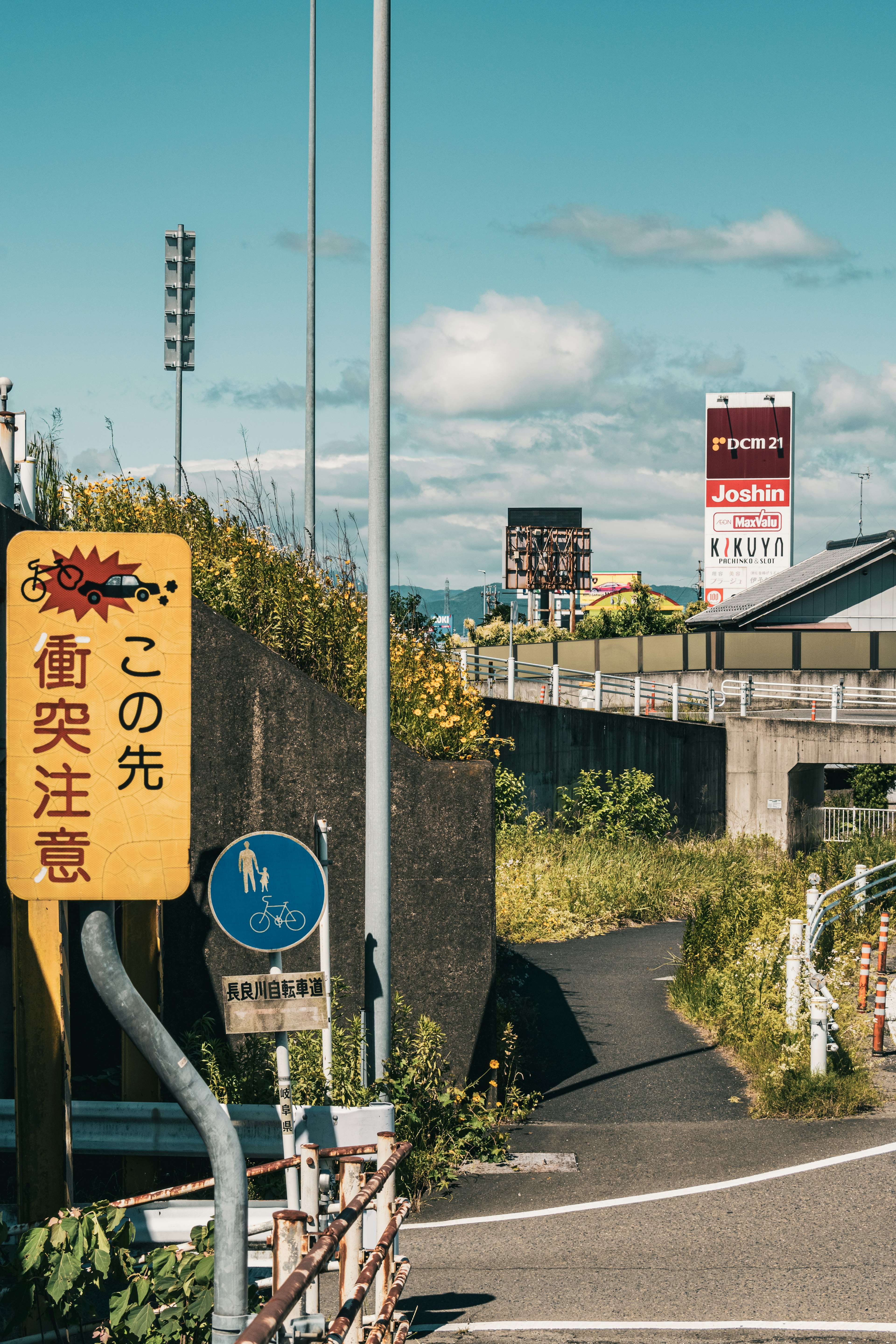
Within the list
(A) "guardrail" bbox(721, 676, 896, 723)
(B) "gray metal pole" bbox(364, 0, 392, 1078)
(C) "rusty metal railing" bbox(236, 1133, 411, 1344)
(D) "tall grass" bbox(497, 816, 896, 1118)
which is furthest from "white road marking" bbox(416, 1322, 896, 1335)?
(A) "guardrail" bbox(721, 676, 896, 723)

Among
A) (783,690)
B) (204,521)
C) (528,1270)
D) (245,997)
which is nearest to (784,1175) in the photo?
(528,1270)

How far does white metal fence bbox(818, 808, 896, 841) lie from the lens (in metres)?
31.4

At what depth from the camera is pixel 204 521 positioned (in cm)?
1209

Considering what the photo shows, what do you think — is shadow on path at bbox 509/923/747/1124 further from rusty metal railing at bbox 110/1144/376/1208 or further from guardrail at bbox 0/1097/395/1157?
rusty metal railing at bbox 110/1144/376/1208

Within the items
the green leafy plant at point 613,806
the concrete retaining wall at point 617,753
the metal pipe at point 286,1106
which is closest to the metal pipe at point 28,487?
the metal pipe at point 286,1106

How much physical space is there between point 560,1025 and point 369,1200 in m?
8.40

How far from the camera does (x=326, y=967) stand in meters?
7.48

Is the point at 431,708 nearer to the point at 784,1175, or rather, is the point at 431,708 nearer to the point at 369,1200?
the point at 784,1175

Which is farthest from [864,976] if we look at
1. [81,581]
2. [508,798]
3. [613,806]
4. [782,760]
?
[782,760]

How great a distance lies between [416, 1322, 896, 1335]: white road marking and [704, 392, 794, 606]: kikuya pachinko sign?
48420 millimetres

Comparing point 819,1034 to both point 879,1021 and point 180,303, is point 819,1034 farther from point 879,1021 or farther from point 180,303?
point 180,303

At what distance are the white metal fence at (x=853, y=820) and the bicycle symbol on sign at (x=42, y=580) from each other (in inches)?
1119

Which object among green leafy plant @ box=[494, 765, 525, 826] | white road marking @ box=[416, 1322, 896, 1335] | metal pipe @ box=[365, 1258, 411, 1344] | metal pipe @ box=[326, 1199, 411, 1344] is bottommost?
white road marking @ box=[416, 1322, 896, 1335]

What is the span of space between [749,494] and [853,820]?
2459 cm
